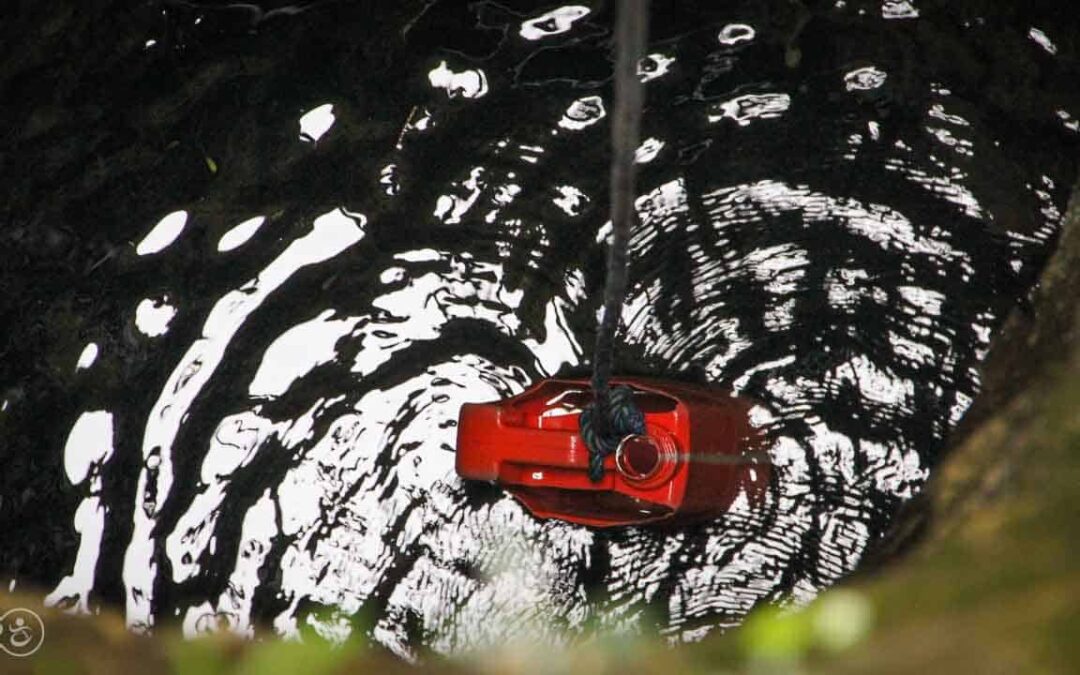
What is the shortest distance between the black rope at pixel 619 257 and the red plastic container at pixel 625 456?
0.05m

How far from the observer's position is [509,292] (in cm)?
274

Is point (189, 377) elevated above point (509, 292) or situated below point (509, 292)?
below

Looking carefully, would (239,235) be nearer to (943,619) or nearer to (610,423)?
(610,423)

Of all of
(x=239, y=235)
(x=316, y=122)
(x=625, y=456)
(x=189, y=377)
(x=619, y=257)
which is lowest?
(x=189, y=377)

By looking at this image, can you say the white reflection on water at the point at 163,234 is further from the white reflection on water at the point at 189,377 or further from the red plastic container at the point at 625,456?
the red plastic container at the point at 625,456

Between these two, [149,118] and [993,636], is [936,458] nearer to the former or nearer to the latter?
[993,636]

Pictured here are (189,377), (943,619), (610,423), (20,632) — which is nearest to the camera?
(943,619)

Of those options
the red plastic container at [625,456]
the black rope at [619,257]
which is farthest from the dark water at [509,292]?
the black rope at [619,257]

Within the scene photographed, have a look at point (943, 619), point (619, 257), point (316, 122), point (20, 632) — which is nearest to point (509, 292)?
point (316, 122)

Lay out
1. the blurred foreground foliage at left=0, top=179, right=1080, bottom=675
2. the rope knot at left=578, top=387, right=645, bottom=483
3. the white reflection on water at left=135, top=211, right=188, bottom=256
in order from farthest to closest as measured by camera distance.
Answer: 1. the white reflection on water at left=135, top=211, right=188, bottom=256
2. the rope knot at left=578, top=387, right=645, bottom=483
3. the blurred foreground foliage at left=0, top=179, right=1080, bottom=675

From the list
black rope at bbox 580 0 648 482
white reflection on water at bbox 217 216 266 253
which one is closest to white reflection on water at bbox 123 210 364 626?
white reflection on water at bbox 217 216 266 253

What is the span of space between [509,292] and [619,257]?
42.7 inches

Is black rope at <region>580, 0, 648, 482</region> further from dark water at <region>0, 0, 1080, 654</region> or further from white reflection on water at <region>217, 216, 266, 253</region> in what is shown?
white reflection on water at <region>217, 216, 266, 253</region>

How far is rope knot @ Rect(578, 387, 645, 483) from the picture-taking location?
7.23 feet
